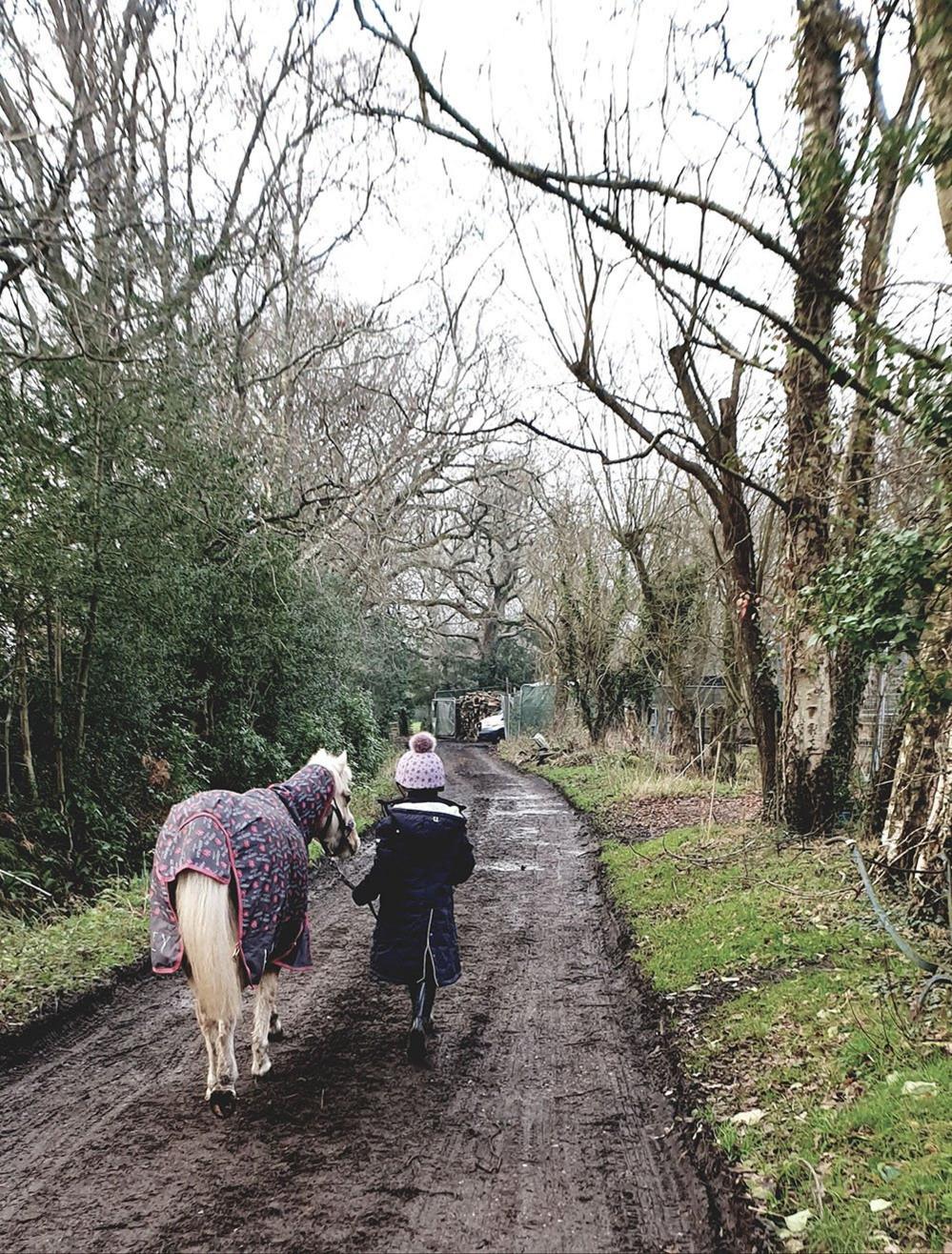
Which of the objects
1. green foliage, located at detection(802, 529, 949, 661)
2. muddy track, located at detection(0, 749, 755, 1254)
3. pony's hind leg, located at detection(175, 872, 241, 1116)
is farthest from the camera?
green foliage, located at detection(802, 529, 949, 661)

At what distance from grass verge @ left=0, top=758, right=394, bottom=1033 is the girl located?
2.39m

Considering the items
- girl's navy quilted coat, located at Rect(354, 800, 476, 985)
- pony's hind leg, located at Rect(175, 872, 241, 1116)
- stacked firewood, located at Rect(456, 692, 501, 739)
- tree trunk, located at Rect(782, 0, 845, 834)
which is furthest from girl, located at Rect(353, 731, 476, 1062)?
stacked firewood, located at Rect(456, 692, 501, 739)

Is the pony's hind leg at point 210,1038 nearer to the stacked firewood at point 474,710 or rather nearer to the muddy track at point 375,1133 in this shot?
the muddy track at point 375,1133

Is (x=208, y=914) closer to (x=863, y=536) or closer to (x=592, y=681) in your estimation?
(x=863, y=536)

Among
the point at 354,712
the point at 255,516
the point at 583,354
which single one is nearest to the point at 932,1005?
the point at 583,354

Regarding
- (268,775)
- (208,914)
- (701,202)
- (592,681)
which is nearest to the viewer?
(208,914)

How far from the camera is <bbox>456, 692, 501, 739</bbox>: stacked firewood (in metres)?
40.3

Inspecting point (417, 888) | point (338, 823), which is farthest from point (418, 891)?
point (338, 823)

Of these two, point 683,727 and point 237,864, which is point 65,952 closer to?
point 237,864

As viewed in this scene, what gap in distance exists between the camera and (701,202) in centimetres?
583

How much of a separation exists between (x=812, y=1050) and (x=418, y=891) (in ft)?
7.66

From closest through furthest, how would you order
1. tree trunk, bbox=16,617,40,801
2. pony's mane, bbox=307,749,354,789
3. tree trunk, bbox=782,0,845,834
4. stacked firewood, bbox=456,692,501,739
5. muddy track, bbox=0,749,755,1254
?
muddy track, bbox=0,749,755,1254, pony's mane, bbox=307,749,354,789, tree trunk, bbox=782,0,845,834, tree trunk, bbox=16,617,40,801, stacked firewood, bbox=456,692,501,739

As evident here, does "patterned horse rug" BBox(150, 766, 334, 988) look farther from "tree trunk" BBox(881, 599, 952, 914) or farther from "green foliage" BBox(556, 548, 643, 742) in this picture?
"green foliage" BBox(556, 548, 643, 742)

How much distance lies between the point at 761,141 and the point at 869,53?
833 millimetres
